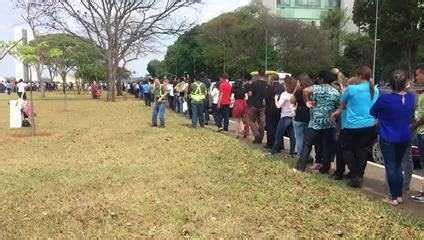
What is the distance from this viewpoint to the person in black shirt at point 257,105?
14.1 metres

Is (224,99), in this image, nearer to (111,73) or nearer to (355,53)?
(111,73)

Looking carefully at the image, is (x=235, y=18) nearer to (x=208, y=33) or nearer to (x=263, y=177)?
(x=208, y=33)

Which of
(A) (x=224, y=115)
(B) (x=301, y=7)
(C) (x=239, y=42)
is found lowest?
(A) (x=224, y=115)

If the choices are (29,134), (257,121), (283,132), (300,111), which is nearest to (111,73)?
(29,134)

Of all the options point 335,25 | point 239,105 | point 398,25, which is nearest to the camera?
point 239,105

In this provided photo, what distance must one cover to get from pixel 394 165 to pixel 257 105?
256 inches

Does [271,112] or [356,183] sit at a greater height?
[271,112]

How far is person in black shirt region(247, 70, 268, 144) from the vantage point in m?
14.1

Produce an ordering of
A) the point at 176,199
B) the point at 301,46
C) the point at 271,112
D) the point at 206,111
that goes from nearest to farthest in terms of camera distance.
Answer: the point at 176,199 < the point at 271,112 < the point at 206,111 < the point at 301,46

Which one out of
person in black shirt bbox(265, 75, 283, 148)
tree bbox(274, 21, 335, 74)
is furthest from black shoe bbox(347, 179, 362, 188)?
tree bbox(274, 21, 335, 74)

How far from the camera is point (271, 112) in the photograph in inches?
530

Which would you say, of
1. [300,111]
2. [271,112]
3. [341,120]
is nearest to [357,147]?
[341,120]

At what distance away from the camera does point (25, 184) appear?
9117 millimetres

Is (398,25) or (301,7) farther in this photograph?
(301,7)
